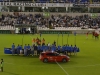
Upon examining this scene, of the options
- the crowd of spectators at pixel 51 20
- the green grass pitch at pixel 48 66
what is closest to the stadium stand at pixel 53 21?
the crowd of spectators at pixel 51 20

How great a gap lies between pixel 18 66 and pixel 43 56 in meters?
3.40

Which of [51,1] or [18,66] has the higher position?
[51,1]

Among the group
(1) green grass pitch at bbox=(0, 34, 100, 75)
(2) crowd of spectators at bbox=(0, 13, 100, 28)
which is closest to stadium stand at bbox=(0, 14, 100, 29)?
(2) crowd of spectators at bbox=(0, 13, 100, 28)

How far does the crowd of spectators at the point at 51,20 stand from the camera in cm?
8031

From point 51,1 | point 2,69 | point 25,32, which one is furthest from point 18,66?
point 51,1

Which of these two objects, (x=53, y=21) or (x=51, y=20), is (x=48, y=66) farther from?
(x=51, y=20)

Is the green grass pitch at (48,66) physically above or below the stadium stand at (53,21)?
below

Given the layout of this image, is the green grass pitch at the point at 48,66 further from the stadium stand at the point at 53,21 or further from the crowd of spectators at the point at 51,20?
the crowd of spectators at the point at 51,20

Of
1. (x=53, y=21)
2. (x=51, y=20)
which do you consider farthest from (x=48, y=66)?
(x=51, y=20)

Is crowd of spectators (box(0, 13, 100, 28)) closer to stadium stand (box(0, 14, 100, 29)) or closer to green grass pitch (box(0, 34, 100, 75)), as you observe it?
stadium stand (box(0, 14, 100, 29))

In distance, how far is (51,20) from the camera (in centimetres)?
8356

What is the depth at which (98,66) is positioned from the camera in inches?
1198

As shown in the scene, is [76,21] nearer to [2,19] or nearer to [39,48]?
[2,19]

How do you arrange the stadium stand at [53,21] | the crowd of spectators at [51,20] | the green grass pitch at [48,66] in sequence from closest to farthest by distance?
the green grass pitch at [48,66], the stadium stand at [53,21], the crowd of spectators at [51,20]
